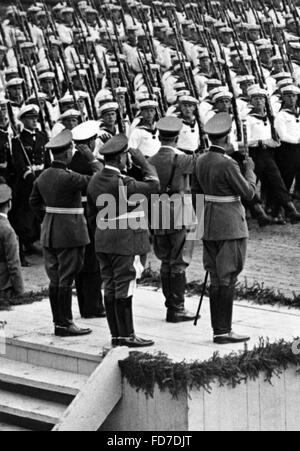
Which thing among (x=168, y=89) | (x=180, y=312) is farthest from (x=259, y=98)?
(x=180, y=312)

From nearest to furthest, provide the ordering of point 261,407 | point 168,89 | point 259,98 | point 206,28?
1. point 261,407
2. point 259,98
3. point 168,89
4. point 206,28

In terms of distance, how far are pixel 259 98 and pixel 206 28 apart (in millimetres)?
5331

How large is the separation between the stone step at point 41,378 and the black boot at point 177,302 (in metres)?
1.25

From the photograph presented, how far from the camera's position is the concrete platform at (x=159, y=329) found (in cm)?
898

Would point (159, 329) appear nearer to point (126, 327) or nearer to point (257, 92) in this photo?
point (126, 327)

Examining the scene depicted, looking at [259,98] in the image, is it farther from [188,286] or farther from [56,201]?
[56,201]

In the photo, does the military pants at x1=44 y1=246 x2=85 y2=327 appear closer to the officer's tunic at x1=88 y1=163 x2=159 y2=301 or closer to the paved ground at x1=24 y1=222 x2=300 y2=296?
the officer's tunic at x1=88 y1=163 x2=159 y2=301

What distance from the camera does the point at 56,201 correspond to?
31.3 feet

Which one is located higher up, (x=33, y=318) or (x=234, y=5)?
(x=234, y=5)

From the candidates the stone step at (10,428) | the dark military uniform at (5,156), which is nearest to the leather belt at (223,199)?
the stone step at (10,428)

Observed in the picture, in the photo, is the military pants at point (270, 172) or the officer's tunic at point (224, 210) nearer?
the officer's tunic at point (224, 210)

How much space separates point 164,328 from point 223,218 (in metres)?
1.15

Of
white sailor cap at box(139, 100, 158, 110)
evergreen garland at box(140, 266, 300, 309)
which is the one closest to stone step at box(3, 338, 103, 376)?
evergreen garland at box(140, 266, 300, 309)

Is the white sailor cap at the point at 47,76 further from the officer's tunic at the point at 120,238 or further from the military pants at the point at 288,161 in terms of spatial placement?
the officer's tunic at the point at 120,238
